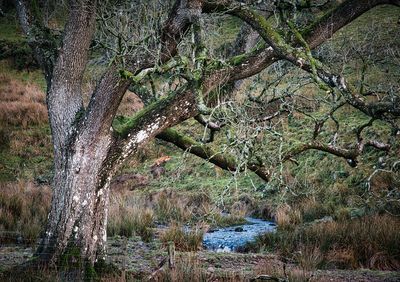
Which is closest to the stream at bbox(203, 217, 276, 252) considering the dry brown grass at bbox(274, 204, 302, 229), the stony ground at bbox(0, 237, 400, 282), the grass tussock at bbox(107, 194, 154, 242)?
the dry brown grass at bbox(274, 204, 302, 229)

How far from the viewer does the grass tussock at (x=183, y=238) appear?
29.0 ft

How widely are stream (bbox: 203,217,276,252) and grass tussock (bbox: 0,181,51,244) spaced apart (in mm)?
3711

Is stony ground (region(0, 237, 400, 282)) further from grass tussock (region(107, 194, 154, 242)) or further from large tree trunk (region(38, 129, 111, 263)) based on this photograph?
large tree trunk (region(38, 129, 111, 263))

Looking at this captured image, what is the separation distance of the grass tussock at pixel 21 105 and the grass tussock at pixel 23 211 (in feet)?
26.7

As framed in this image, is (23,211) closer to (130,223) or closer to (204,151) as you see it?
(130,223)

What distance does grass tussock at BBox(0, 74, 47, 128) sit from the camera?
20.3m

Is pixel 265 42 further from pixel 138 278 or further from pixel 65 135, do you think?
pixel 138 278

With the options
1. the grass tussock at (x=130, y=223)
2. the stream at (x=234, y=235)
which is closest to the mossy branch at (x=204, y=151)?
the stream at (x=234, y=235)

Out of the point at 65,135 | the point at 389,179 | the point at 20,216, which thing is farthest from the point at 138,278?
the point at 389,179

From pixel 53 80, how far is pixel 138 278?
326 cm

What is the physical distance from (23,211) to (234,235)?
16.7ft

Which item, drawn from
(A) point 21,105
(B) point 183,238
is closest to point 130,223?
(B) point 183,238

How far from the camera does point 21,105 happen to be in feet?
69.4

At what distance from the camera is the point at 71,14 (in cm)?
668
